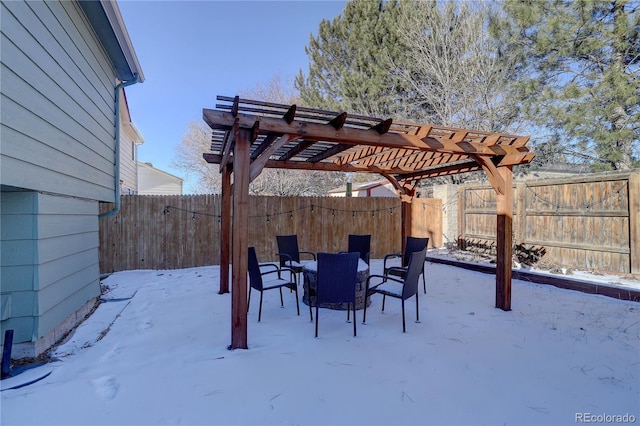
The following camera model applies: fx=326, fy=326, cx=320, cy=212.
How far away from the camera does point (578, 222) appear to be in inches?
225

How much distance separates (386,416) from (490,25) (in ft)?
31.7

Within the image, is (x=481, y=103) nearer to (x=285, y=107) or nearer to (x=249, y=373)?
(x=285, y=107)

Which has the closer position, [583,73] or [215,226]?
[215,226]

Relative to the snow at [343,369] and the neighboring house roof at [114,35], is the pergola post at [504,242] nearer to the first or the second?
Answer: the snow at [343,369]

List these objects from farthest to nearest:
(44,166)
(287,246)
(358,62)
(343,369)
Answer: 1. (358,62)
2. (287,246)
3. (44,166)
4. (343,369)

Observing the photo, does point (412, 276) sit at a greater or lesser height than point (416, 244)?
lesser

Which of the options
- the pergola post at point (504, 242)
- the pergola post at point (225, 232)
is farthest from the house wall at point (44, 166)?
the pergola post at point (504, 242)

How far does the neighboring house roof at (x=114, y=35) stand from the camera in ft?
11.0

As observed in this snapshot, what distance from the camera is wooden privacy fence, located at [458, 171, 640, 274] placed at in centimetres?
502

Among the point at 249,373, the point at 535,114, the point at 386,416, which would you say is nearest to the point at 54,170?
the point at 249,373

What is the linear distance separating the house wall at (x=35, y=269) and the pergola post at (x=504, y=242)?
462cm

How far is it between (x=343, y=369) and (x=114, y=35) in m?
4.39

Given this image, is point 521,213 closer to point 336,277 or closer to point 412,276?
point 412,276

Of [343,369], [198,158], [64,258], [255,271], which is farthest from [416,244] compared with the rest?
[198,158]
